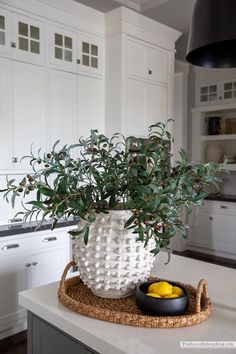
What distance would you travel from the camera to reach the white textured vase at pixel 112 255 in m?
1.11

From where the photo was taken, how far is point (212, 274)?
4.95 feet

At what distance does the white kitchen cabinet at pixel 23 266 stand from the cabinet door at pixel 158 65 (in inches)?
86.8

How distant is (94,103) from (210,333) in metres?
3.17

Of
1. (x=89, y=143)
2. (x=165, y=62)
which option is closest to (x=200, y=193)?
(x=89, y=143)

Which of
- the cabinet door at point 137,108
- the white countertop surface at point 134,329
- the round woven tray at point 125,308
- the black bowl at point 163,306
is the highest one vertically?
the cabinet door at point 137,108

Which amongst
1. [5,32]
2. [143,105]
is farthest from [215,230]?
[5,32]

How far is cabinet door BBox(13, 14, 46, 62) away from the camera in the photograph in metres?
3.15

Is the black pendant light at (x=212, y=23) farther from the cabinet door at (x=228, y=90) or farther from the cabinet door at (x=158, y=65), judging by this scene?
the cabinet door at (x=228, y=90)

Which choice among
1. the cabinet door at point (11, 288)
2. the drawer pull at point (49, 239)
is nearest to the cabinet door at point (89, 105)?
the drawer pull at point (49, 239)

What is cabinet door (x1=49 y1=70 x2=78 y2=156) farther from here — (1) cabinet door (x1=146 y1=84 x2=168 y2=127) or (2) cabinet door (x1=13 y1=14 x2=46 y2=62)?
(1) cabinet door (x1=146 y1=84 x2=168 y2=127)

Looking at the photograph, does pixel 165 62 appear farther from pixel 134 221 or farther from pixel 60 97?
pixel 134 221

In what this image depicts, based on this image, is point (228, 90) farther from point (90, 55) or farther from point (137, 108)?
point (90, 55)

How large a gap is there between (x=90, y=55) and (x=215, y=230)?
3.04 m

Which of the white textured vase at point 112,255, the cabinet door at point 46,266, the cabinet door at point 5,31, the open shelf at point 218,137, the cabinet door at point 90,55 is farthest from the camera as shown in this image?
the open shelf at point 218,137
